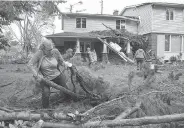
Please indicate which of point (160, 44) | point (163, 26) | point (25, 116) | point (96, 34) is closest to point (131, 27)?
point (163, 26)

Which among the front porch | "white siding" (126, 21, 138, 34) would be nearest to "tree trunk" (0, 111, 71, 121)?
the front porch

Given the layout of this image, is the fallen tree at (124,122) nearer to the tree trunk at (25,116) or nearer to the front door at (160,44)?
the tree trunk at (25,116)

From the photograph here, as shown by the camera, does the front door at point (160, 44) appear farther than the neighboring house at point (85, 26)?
Yes

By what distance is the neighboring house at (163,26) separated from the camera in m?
22.1

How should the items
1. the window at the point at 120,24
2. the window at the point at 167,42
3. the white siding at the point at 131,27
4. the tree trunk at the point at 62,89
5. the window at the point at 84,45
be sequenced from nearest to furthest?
1. the tree trunk at the point at 62,89
2. the window at the point at 84,45
3. the window at the point at 167,42
4. the window at the point at 120,24
5. the white siding at the point at 131,27

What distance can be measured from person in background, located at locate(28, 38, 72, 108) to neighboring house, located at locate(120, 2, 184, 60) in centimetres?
1848

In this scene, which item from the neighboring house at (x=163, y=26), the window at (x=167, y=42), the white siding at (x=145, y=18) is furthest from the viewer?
the window at (x=167, y=42)

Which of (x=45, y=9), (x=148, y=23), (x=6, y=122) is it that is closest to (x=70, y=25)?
(x=148, y=23)

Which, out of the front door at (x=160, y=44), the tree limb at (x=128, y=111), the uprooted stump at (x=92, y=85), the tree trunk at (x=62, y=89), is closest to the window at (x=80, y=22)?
the front door at (x=160, y=44)

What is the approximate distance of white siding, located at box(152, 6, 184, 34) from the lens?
22141 millimetres

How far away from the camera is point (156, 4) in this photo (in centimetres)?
2166

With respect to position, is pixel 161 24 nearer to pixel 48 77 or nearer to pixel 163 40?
pixel 163 40

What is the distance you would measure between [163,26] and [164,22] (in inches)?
16.8

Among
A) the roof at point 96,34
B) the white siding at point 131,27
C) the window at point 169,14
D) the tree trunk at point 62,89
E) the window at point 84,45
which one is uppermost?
the window at point 169,14
